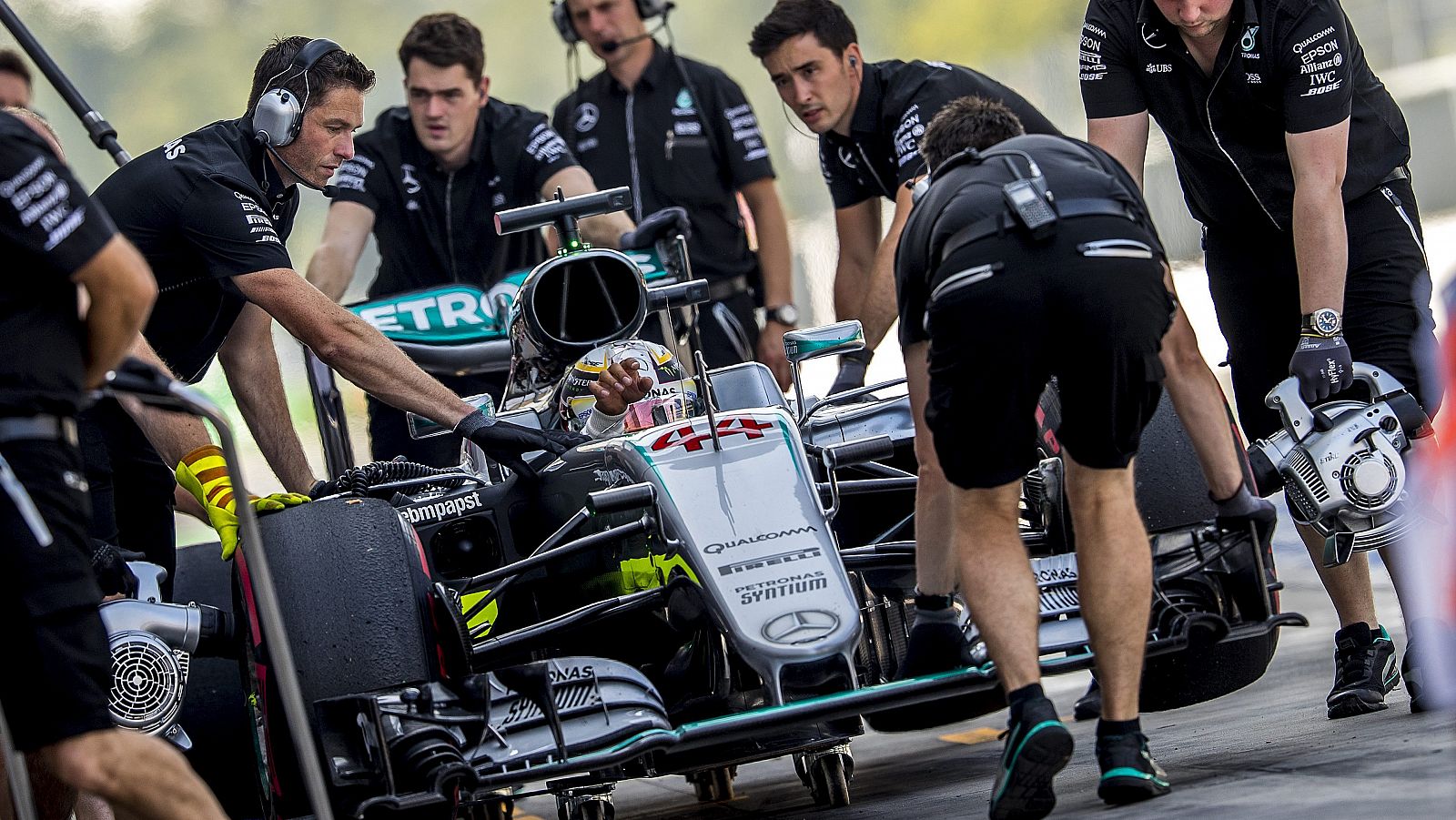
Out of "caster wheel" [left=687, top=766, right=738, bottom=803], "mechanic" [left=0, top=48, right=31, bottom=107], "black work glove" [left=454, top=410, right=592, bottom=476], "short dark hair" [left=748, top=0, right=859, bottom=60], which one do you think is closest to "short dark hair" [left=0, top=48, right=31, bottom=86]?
"mechanic" [left=0, top=48, right=31, bottom=107]

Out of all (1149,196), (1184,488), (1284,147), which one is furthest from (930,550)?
(1149,196)

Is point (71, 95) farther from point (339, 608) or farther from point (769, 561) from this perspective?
point (769, 561)

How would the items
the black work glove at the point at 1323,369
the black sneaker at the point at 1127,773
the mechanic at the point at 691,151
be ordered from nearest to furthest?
the black sneaker at the point at 1127,773
the black work glove at the point at 1323,369
the mechanic at the point at 691,151

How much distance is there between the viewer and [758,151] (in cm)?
747

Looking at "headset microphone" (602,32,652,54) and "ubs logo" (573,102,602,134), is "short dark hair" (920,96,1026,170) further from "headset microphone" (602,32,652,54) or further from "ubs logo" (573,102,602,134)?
"ubs logo" (573,102,602,134)

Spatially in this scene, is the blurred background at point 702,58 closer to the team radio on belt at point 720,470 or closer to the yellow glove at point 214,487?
the team radio on belt at point 720,470

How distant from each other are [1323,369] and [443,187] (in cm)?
393

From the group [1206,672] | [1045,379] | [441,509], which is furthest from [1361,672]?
[441,509]

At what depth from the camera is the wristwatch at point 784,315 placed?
7066 millimetres

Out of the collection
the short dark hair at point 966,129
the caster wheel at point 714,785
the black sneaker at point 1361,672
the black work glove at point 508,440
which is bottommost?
the caster wheel at point 714,785

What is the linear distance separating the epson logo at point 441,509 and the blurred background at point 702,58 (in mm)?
6756

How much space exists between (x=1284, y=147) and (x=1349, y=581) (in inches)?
45.4

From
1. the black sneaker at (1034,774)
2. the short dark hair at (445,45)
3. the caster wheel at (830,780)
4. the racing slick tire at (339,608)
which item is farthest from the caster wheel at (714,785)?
the short dark hair at (445,45)

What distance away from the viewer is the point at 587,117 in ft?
24.9
